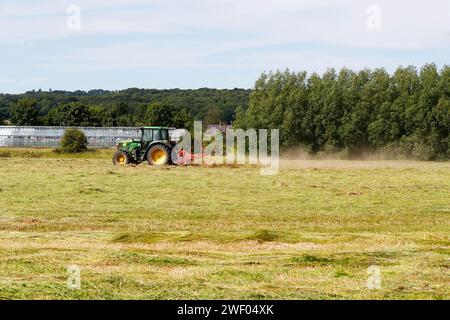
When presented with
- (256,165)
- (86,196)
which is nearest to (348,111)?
(256,165)

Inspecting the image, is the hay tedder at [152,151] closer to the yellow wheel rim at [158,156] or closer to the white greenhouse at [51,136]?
the yellow wheel rim at [158,156]

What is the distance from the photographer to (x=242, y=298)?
9195 mm

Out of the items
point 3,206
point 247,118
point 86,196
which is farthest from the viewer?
point 247,118

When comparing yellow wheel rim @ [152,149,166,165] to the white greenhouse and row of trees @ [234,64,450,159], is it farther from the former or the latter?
the white greenhouse

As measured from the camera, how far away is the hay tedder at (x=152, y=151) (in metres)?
37.6

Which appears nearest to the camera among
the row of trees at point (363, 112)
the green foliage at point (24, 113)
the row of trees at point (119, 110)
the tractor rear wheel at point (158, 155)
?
the tractor rear wheel at point (158, 155)

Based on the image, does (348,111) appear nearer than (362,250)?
No

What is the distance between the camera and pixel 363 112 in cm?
6012

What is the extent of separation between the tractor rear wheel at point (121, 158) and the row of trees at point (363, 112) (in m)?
24.3

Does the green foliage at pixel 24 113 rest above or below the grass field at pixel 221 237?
above

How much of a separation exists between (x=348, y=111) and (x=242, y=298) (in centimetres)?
5294

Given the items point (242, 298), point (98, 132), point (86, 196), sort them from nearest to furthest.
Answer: point (242, 298), point (86, 196), point (98, 132)

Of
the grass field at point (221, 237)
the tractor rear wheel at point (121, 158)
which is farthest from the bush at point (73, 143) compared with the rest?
the grass field at point (221, 237)

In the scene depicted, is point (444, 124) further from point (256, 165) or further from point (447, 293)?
point (447, 293)
